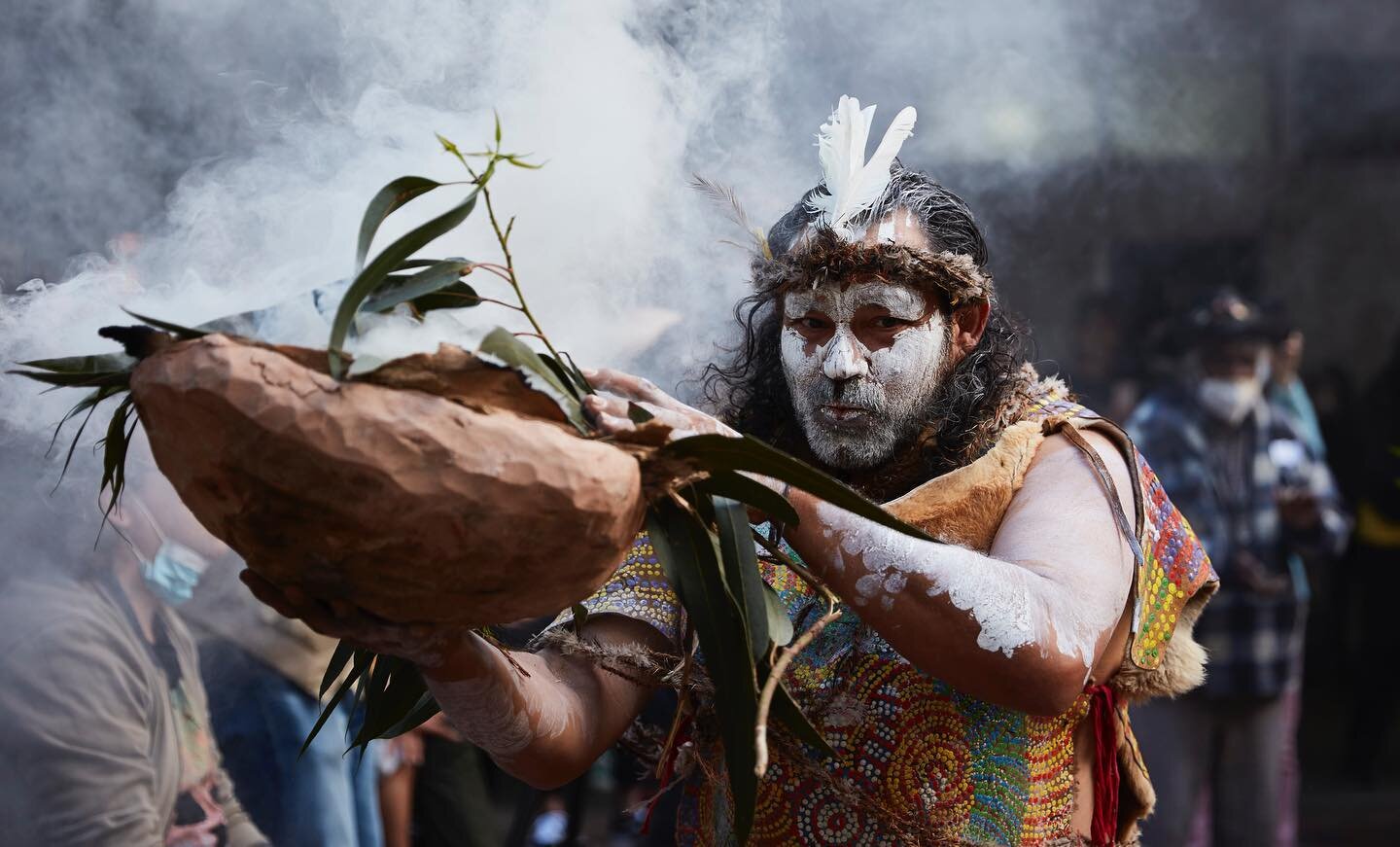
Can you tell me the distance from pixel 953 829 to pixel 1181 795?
116 inches

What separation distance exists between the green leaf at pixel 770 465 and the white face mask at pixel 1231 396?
3803 millimetres

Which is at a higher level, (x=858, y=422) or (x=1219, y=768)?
(x=1219, y=768)

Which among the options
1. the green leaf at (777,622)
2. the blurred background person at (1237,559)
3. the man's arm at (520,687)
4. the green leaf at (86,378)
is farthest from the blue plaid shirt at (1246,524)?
the green leaf at (86,378)

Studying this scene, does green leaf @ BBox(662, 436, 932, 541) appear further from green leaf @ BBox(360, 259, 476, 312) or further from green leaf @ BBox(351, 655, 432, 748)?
green leaf @ BBox(351, 655, 432, 748)

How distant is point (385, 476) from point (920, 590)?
0.74 m

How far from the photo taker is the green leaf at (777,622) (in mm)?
1475

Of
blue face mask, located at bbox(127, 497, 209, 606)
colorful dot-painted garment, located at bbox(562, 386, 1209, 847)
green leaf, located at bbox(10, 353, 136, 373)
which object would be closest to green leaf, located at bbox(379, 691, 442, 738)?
colorful dot-painted garment, located at bbox(562, 386, 1209, 847)

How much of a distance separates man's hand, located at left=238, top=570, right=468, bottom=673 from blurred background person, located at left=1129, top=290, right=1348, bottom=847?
368cm

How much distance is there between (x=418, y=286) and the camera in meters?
1.37

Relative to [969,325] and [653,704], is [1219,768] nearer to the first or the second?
[653,704]

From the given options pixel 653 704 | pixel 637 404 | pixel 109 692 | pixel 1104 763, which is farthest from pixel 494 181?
pixel 653 704

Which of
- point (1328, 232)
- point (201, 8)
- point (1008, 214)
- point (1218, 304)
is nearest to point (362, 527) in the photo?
point (201, 8)

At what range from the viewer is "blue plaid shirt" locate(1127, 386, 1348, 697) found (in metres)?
4.59

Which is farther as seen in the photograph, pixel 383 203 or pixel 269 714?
pixel 269 714
